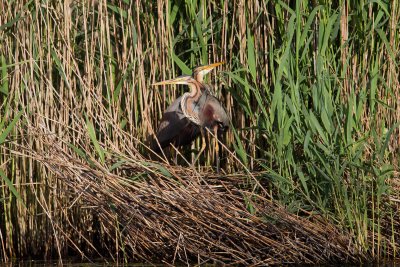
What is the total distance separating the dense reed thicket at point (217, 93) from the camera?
529 cm

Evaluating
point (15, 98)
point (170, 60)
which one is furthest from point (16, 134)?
point (170, 60)

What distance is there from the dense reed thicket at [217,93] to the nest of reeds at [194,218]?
0.06 metres

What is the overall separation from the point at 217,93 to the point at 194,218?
1.27 meters

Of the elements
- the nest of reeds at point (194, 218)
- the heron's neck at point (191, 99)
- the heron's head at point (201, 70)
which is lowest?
the nest of reeds at point (194, 218)

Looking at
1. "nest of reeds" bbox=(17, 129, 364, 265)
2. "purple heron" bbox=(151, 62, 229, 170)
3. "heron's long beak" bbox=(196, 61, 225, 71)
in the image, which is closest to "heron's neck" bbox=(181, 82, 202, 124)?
"purple heron" bbox=(151, 62, 229, 170)

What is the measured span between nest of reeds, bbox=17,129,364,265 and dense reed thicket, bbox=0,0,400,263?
0.18 feet

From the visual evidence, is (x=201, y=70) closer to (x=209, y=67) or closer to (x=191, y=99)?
(x=209, y=67)

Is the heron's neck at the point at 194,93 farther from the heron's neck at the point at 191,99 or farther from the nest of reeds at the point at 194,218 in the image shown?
the nest of reeds at the point at 194,218

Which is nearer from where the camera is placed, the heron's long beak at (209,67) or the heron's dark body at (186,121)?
the heron's long beak at (209,67)

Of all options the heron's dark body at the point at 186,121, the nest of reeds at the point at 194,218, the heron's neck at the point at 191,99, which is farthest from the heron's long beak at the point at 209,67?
the nest of reeds at the point at 194,218

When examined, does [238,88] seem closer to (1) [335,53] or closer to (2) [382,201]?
(1) [335,53]

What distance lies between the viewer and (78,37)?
611 cm

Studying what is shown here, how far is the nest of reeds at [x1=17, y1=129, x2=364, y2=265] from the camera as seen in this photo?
5172 millimetres

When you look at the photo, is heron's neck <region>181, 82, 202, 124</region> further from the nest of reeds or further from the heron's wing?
the nest of reeds
